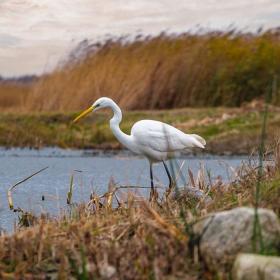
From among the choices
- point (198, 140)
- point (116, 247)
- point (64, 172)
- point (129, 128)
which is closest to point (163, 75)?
point (129, 128)

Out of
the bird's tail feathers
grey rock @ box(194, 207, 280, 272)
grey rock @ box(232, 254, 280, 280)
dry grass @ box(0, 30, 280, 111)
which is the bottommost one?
grey rock @ box(232, 254, 280, 280)

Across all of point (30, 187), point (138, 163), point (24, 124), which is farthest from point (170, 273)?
point (24, 124)

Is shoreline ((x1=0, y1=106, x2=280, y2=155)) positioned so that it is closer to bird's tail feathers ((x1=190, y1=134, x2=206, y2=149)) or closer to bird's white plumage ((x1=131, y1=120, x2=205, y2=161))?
bird's tail feathers ((x1=190, y1=134, x2=206, y2=149))

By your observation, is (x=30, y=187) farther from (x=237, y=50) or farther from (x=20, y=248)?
(x=237, y=50)

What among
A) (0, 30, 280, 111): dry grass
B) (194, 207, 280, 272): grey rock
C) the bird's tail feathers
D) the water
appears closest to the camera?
(194, 207, 280, 272): grey rock

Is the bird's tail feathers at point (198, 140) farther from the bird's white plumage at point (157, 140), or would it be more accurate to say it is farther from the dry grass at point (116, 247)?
the dry grass at point (116, 247)

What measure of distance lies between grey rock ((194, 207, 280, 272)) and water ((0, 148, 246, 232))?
9.61ft

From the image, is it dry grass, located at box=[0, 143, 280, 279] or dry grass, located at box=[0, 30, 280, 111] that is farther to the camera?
dry grass, located at box=[0, 30, 280, 111]

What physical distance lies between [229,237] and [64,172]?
8.97m

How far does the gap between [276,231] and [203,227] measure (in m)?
0.43

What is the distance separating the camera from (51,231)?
637cm

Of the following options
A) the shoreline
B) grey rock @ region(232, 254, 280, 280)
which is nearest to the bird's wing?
grey rock @ region(232, 254, 280, 280)

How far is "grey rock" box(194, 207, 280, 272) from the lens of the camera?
5.68 m

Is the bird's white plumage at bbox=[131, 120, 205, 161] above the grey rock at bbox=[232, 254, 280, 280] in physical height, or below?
above
